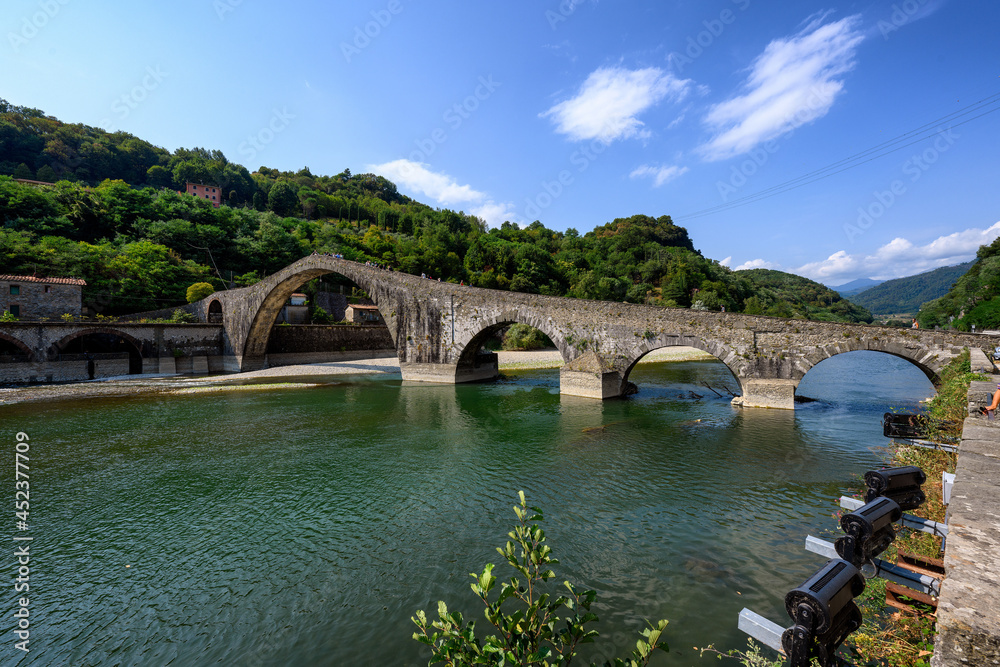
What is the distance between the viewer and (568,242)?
9694 cm

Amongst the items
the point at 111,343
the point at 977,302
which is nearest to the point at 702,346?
the point at 977,302

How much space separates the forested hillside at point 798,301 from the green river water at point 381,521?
160 ft

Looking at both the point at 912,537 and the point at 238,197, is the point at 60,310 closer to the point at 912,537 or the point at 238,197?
the point at 912,537

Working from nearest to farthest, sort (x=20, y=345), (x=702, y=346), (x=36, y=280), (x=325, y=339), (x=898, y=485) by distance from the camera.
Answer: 1. (x=898, y=485)
2. (x=702, y=346)
3. (x=20, y=345)
4. (x=36, y=280)
5. (x=325, y=339)

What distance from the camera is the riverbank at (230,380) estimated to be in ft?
81.7

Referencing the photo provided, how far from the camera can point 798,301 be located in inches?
3720

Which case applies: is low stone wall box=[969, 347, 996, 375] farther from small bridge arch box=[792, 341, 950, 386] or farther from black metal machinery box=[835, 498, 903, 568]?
black metal machinery box=[835, 498, 903, 568]

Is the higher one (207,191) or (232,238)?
(207,191)

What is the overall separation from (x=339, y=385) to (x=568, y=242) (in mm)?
77000

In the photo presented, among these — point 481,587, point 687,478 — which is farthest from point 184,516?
point 687,478

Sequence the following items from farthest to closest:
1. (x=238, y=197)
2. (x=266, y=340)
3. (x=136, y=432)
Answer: (x=238, y=197) < (x=266, y=340) < (x=136, y=432)

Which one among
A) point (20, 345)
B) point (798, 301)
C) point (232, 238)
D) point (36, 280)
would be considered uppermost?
point (232, 238)

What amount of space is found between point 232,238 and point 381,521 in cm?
5969

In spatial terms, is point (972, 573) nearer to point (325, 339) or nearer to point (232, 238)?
point (325, 339)
